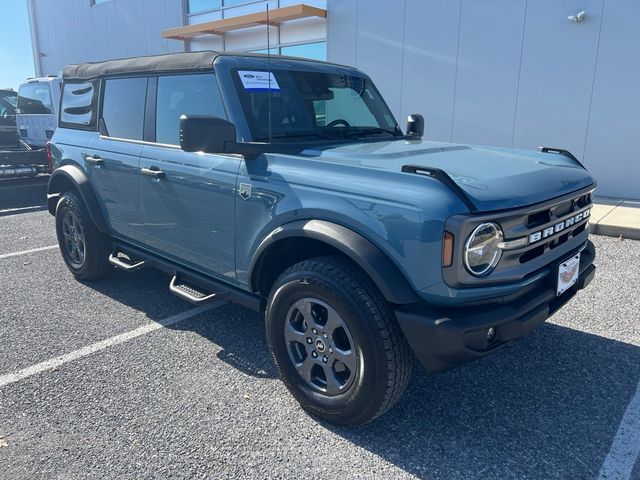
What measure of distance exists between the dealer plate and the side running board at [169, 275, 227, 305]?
6.53ft

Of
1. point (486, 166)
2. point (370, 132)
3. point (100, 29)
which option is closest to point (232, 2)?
point (100, 29)

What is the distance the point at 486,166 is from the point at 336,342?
1.26m

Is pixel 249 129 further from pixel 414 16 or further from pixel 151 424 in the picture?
pixel 414 16

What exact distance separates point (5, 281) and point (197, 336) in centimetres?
246

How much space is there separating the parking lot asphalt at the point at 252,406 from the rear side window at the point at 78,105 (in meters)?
1.72

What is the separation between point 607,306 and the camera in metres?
4.25

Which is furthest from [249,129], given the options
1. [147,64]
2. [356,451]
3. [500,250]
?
[356,451]

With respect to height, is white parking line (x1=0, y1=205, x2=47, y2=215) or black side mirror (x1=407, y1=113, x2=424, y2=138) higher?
black side mirror (x1=407, y1=113, x2=424, y2=138)

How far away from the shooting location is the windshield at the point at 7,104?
1284 cm

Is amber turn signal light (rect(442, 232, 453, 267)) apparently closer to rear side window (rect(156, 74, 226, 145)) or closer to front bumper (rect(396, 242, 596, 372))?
front bumper (rect(396, 242, 596, 372))

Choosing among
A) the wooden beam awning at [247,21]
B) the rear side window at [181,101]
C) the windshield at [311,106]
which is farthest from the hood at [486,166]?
the wooden beam awning at [247,21]

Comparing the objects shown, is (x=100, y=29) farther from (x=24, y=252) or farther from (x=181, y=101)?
(x=181, y=101)

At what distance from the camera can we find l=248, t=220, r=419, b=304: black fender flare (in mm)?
2338

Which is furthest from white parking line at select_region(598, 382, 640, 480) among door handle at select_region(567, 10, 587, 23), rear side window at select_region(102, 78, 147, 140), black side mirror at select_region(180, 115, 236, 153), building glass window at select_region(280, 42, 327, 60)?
building glass window at select_region(280, 42, 327, 60)
